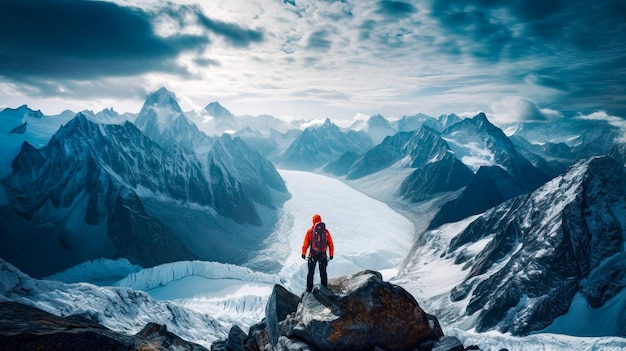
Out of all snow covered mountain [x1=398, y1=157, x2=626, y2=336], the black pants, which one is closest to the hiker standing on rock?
the black pants

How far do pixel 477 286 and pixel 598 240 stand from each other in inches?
1412

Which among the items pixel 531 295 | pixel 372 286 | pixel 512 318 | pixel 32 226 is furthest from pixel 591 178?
pixel 32 226

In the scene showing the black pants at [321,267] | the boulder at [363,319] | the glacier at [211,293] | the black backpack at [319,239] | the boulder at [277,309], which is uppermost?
the black backpack at [319,239]

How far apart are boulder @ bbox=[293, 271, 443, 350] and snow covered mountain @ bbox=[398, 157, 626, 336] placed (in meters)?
84.2

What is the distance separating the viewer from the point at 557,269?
310ft

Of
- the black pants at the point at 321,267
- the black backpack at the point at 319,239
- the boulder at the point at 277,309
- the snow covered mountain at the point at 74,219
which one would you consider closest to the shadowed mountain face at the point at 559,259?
the boulder at the point at 277,309

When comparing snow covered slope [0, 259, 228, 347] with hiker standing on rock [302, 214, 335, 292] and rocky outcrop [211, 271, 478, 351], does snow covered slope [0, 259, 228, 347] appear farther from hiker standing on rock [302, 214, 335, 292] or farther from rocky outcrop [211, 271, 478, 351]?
rocky outcrop [211, 271, 478, 351]

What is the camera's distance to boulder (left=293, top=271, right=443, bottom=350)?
61.4 feet

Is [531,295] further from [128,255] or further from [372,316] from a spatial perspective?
[128,255]

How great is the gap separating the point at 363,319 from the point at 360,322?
0.26 m

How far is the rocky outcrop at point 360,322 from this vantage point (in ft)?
61.3

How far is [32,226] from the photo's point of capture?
16088 cm

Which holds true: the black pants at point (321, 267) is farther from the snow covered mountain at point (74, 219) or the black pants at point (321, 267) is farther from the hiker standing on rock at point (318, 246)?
the snow covered mountain at point (74, 219)

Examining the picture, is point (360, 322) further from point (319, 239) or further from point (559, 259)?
point (559, 259)
